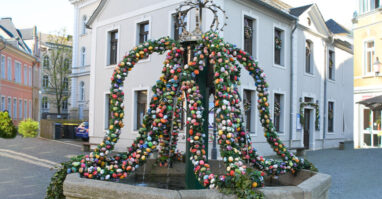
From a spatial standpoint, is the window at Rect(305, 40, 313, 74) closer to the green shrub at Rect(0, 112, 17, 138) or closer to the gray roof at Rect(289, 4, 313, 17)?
the gray roof at Rect(289, 4, 313, 17)

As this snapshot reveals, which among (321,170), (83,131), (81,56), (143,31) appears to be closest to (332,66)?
(143,31)

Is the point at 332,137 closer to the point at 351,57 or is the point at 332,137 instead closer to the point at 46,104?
the point at 351,57

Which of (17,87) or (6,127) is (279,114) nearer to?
(6,127)

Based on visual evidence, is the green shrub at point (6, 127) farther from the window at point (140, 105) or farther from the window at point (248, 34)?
the window at point (248, 34)

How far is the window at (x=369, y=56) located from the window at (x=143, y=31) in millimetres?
11387

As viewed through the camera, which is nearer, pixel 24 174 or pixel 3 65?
pixel 24 174

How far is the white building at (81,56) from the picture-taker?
3306cm

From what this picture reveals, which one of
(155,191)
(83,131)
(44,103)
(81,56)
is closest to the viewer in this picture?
(155,191)

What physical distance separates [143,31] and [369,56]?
1165 centimetres

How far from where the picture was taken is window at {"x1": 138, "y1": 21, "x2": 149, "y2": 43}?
16.3m

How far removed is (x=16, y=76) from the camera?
36500 millimetres

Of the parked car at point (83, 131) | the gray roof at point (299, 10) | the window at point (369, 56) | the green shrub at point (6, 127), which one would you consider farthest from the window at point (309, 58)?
the green shrub at point (6, 127)

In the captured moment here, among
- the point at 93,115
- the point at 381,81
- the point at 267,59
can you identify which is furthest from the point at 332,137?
the point at 93,115

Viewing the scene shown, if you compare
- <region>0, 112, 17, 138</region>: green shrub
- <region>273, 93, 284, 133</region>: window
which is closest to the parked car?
<region>0, 112, 17, 138</region>: green shrub
